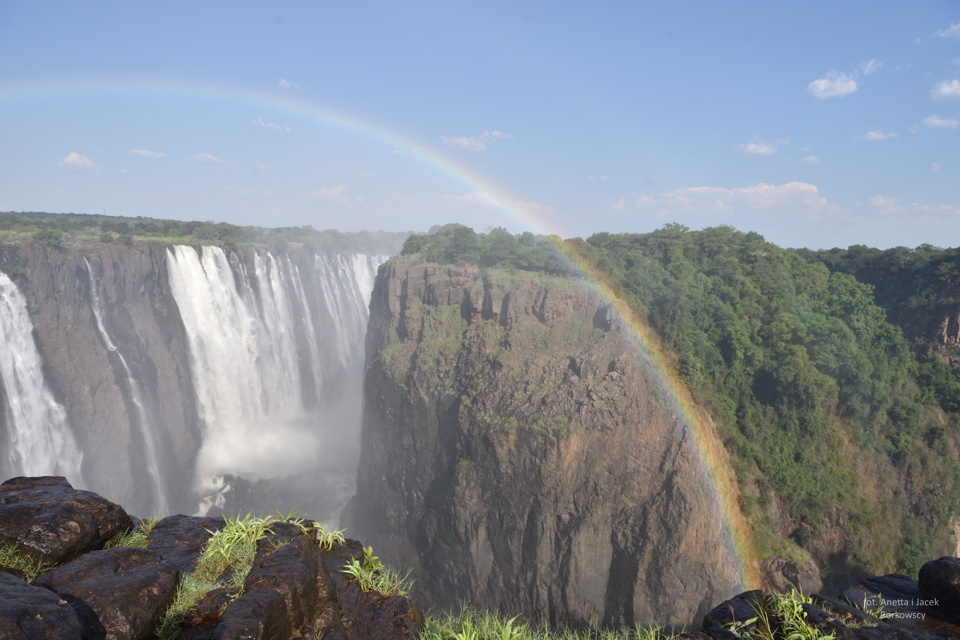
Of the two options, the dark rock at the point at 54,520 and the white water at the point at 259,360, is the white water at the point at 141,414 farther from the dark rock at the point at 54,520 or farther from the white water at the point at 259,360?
the dark rock at the point at 54,520

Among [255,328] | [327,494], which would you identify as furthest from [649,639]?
[255,328]

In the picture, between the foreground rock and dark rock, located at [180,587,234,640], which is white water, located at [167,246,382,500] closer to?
dark rock, located at [180,587,234,640]

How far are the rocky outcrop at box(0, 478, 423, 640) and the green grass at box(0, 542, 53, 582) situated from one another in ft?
0.14

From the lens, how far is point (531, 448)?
61.2 feet

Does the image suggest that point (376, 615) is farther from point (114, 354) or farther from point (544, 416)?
point (114, 354)

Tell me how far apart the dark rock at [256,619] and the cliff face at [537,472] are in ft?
48.7

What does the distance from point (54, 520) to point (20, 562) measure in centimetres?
49

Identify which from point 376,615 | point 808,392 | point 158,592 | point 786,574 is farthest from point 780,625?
point 808,392

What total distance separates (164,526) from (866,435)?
24.8m

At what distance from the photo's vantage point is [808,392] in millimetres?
21234

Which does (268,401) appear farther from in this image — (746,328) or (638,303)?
(746,328)

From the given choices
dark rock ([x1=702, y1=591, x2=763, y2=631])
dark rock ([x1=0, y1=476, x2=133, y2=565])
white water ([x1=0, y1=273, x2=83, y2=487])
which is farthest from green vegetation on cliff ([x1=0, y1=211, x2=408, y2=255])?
dark rock ([x1=702, y1=591, x2=763, y2=631])

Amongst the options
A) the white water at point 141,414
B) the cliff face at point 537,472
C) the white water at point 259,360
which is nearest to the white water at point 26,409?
the white water at point 141,414

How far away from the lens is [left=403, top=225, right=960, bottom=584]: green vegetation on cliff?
19.3 metres
